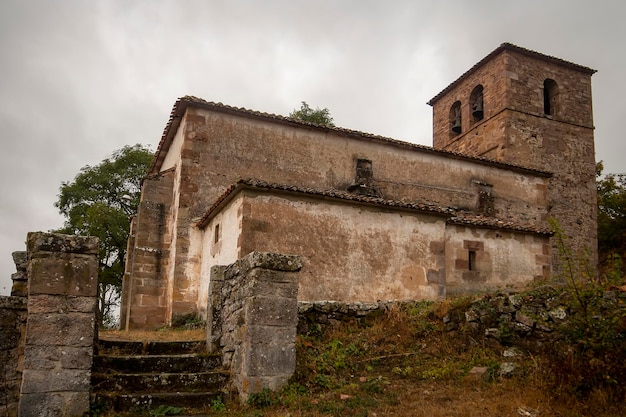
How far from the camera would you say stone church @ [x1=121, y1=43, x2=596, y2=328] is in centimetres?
1338

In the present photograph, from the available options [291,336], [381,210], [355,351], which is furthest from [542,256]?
[291,336]

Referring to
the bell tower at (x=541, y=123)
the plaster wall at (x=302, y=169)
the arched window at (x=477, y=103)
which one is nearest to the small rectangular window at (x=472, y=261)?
the plaster wall at (x=302, y=169)

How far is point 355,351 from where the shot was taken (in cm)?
806

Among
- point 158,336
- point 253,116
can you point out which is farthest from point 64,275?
point 253,116

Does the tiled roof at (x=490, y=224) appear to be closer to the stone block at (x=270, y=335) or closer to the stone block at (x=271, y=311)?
the stone block at (x=271, y=311)

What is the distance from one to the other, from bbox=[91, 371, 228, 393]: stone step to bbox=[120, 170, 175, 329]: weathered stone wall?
854cm

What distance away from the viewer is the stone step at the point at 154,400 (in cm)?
668

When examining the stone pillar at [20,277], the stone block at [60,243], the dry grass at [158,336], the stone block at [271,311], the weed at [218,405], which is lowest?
the weed at [218,405]

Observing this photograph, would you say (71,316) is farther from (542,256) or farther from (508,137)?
(508,137)

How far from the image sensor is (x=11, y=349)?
7211 millimetres

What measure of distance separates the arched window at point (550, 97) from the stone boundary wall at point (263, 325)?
22159mm

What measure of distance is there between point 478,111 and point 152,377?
2226cm

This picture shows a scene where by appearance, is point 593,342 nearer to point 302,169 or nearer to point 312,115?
point 302,169

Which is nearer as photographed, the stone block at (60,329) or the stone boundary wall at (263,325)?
the stone block at (60,329)
